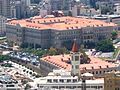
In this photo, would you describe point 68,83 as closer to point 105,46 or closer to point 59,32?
point 105,46

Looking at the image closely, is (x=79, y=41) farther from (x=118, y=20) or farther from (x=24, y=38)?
(x=118, y=20)

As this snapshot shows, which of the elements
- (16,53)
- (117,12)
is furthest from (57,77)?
(117,12)

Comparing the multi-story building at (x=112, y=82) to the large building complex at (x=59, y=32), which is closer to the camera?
the multi-story building at (x=112, y=82)

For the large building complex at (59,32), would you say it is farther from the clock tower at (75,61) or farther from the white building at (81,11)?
the clock tower at (75,61)

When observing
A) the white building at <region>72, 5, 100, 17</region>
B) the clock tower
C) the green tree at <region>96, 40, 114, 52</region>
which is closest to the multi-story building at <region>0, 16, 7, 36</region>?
the white building at <region>72, 5, 100, 17</region>

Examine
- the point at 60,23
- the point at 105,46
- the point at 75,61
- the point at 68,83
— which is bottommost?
the point at 105,46

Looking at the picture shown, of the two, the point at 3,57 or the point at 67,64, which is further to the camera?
the point at 3,57

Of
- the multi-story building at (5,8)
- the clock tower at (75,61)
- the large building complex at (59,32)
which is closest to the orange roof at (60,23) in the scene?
the large building complex at (59,32)

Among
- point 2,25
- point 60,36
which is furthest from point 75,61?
point 2,25
